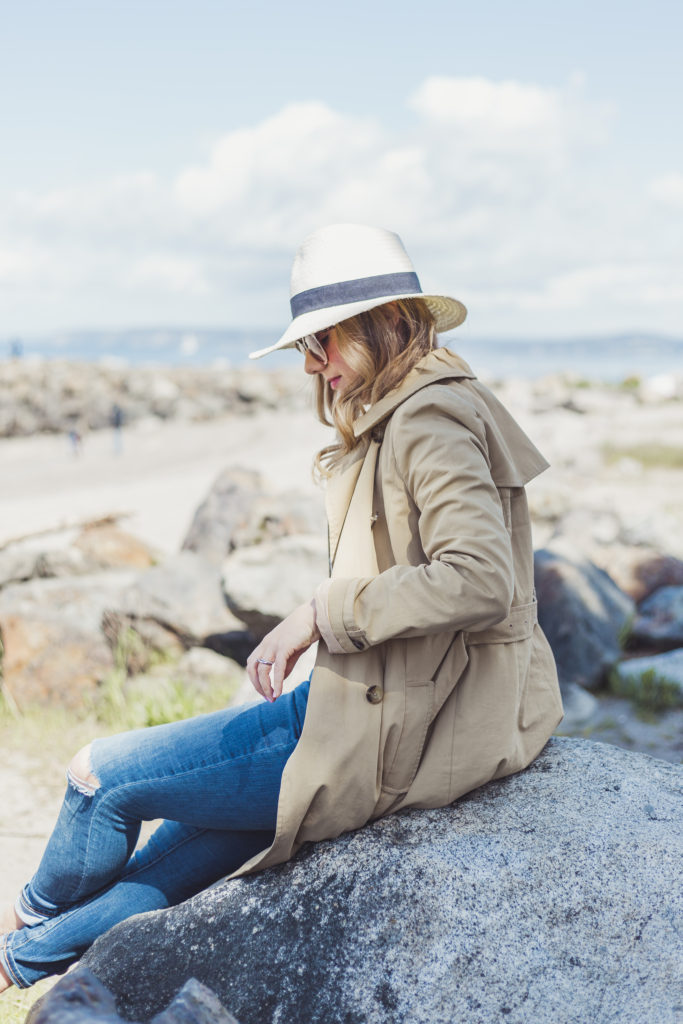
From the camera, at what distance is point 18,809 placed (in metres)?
4.25

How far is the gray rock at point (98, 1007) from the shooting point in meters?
1.66

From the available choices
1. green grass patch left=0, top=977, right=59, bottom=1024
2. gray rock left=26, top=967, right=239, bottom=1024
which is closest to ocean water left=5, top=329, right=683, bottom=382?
green grass patch left=0, top=977, right=59, bottom=1024

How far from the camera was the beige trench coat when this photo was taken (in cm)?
190

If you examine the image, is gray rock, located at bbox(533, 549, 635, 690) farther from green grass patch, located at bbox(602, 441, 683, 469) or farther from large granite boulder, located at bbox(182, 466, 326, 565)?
green grass patch, located at bbox(602, 441, 683, 469)

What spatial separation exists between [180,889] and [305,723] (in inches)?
31.5

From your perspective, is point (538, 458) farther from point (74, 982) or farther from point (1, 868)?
point (1, 868)

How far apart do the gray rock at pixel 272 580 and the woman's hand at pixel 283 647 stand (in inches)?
123

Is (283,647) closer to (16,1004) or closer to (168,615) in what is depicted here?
(16,1004)

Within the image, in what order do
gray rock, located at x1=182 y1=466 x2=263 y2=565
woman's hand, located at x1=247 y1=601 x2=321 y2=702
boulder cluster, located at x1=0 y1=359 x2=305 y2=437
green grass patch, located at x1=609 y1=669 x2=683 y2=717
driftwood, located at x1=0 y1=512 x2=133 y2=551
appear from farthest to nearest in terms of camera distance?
boulder cluster, located at x1=0 y1=359 x2=305 y2=437 → driftwood, located at x1=0 y1=512 x2=133 y2=551 → gray rock, located at x1=182 y1=466 x2=263 y2=565 → green grass patch, located at x1=609 y1=669 x2=683 y2=717 → woman's hand, located at x1=247 y1=601 x2=321 y2=702

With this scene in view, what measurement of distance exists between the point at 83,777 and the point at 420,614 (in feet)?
3.34

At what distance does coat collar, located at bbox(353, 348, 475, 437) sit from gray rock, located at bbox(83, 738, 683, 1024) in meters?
0.99

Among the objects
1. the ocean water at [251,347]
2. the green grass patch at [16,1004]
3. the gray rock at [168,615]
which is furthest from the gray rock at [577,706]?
the ocean water at [251,347]

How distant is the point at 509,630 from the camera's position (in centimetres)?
215

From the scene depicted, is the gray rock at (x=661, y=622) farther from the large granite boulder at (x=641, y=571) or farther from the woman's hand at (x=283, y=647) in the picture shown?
the woman's hand at (x=283, y=647)
